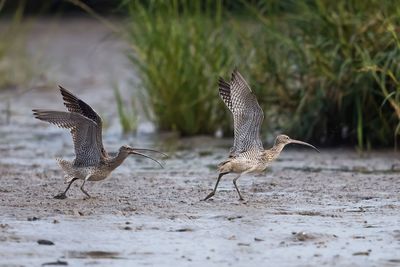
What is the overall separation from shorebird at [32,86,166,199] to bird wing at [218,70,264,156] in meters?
0.81

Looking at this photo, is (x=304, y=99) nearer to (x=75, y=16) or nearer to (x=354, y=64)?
(x=354, y=64)

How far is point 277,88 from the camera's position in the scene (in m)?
11.3

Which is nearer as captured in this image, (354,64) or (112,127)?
(354,64)

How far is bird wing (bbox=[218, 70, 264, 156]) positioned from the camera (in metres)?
8.41

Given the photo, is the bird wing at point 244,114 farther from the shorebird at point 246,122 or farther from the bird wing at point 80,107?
the bird wing at point 80,107

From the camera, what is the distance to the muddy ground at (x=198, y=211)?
616 cm

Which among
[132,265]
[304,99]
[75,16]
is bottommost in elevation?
[132,265]

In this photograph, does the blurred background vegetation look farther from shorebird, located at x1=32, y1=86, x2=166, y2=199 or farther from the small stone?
the small stone

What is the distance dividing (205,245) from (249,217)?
0.96m

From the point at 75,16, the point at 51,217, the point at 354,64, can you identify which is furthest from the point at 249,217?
the point at 75,16

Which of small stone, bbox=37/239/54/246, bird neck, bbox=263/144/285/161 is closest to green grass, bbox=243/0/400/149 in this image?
bird neck, bbox=263/144/285/161

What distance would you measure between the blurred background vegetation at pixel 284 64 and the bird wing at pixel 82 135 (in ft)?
6.30

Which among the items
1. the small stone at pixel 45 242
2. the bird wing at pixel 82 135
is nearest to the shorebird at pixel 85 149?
the bird wing at pixel 82 135

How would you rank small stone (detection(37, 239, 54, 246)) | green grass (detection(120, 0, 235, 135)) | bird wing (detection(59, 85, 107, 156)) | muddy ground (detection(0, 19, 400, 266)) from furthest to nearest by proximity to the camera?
1. green grass (detection(120, 0, 235, 135))
2. bird wing (detection(59, 85, 107, 156))
3. small stone (detection(37, 239, 54, 246))
4. muddy ground (detection(0, 19, 400, 266))
